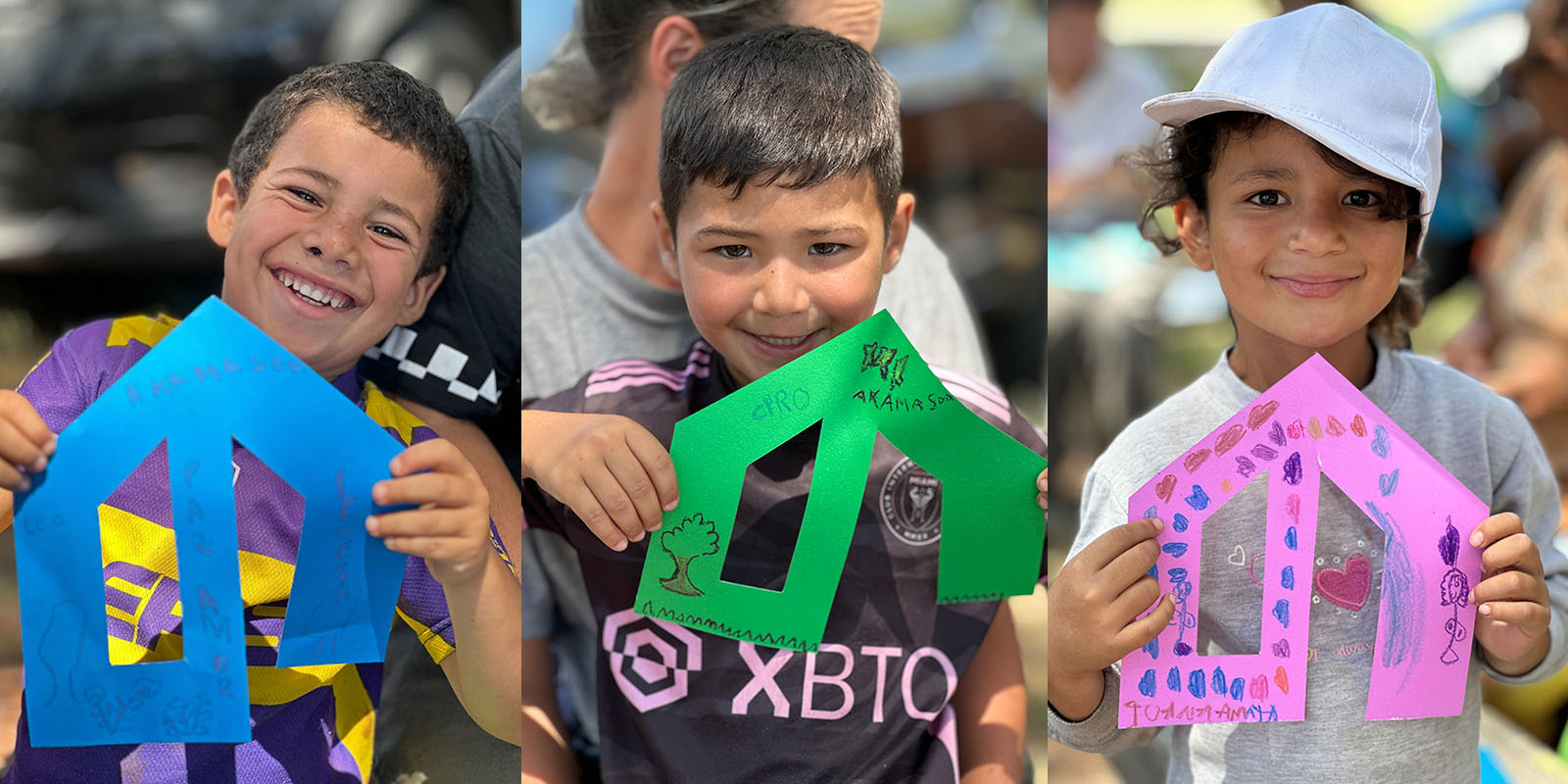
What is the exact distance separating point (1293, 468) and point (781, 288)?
1.94 feet

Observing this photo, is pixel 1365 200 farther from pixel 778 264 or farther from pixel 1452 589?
pixel 778 264

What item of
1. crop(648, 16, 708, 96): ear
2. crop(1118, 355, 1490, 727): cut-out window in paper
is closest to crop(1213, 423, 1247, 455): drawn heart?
crop(1118, 355, 1490, 727): cut-out window in paper

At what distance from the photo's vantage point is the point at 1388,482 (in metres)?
1.41

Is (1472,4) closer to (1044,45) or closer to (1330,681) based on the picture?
(1044,45)

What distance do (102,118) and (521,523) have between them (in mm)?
666

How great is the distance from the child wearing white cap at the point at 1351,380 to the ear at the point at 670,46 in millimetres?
543

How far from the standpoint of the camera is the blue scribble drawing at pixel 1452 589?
1410 millimetres

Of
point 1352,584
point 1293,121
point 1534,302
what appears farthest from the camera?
point 1534,302

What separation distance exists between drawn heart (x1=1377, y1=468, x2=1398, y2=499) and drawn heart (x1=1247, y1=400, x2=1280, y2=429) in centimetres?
14

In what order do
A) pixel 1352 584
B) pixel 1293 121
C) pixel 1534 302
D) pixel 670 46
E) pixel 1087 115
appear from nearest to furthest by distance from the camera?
pixel 1293 121
pixel 1352 584
pixel 670 46
pixel 1087 115
pixel 1534 302

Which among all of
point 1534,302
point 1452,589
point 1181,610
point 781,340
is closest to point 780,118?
point 781,340

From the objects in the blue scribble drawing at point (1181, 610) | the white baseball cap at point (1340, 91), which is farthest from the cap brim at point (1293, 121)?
the blue scribble drawing at point (1181, 610)

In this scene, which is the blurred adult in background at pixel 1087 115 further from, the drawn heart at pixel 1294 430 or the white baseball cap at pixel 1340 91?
the drawn heart at pixel 1294 430

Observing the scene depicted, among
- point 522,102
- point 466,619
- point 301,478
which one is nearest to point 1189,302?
point 522,102
